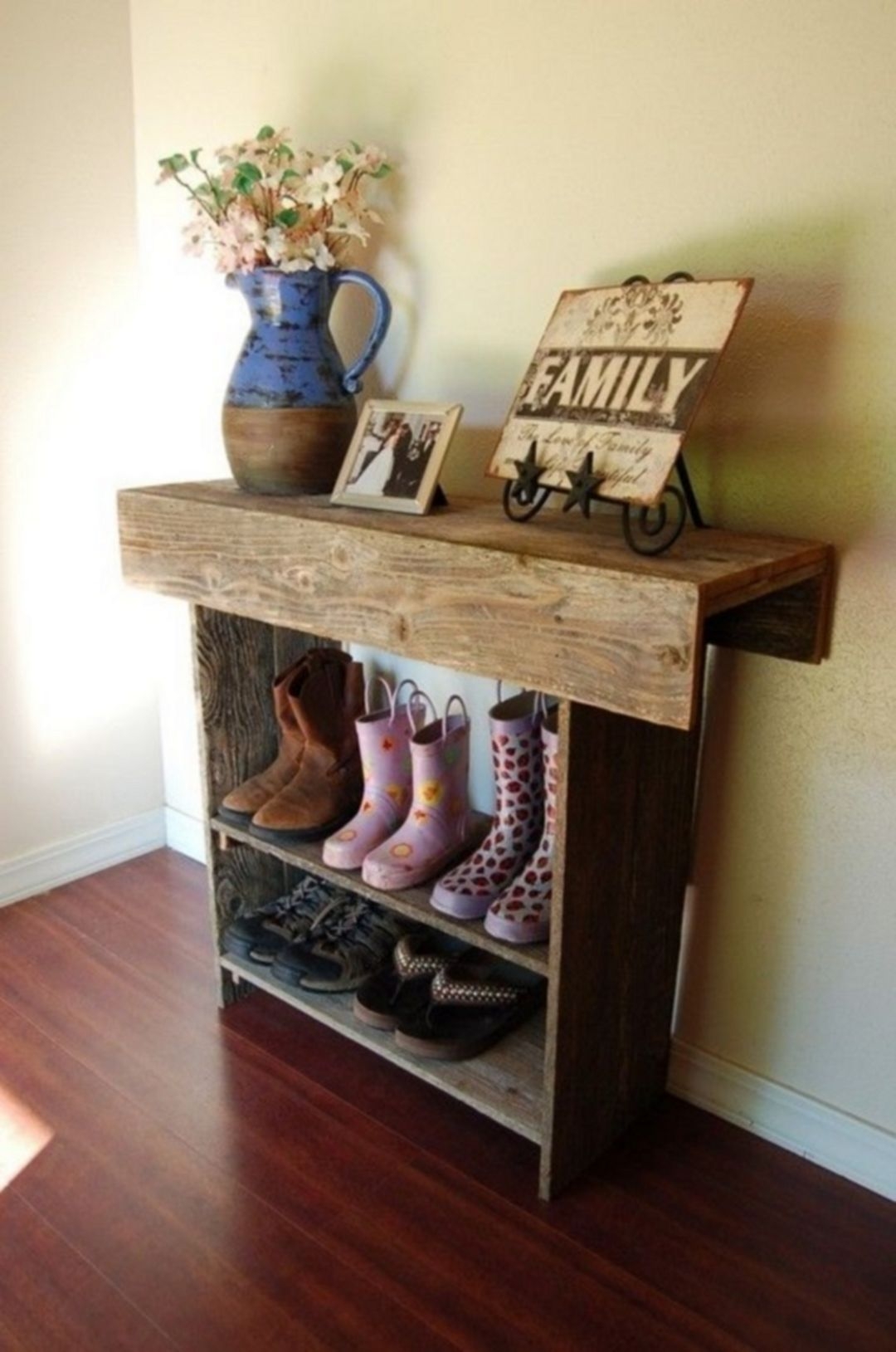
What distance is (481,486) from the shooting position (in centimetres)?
175

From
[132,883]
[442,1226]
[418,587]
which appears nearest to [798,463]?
[418,587]

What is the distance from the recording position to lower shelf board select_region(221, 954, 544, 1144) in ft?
5.00

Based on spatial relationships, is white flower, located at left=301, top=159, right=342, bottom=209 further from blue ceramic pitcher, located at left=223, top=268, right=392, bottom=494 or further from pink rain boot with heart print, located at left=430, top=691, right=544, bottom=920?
pink rain boot with heart print, located at left=430, top=691, right=544, bottom=920

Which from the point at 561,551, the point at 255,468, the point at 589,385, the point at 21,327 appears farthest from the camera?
the point at 21,327

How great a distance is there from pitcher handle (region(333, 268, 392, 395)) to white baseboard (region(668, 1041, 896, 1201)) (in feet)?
3.84

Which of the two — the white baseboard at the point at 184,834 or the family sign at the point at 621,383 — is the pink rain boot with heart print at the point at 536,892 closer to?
the family sign at the point at 621,383

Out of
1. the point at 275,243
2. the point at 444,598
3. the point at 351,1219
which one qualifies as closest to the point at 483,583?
the point at 444,598

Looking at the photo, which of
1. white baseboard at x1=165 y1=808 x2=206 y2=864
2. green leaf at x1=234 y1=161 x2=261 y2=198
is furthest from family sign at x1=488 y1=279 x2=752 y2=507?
white baseboard at x1=165 y1=808 x2=206 y2=864

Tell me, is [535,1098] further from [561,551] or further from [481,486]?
[481,486]

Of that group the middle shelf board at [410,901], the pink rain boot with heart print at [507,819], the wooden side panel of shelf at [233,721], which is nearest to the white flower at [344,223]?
the wooden side panel of shelf at [233,721]

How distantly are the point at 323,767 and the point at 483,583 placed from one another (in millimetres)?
689

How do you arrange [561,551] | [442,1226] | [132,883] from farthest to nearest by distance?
[132,883] < [442,1226] < [561,551]

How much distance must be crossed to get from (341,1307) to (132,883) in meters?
1.26

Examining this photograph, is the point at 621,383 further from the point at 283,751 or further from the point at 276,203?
the point at 283,751
